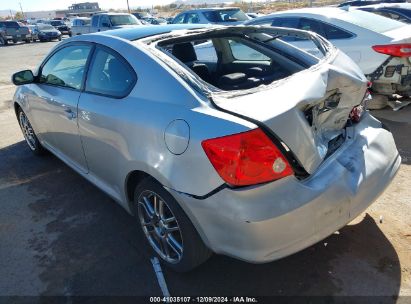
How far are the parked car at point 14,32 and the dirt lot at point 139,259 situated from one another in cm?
2884

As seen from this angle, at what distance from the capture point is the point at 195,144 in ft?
6.76

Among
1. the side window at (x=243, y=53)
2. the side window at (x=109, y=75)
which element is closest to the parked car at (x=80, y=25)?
the side window at (x=243, y=53)

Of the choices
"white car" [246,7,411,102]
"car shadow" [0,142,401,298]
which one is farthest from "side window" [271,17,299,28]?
"car shadow" [0,142,401,298]

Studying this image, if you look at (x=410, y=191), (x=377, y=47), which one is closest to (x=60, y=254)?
(x=410, y=191)

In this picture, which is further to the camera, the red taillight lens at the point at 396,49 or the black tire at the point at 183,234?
the red taillight lens at the point at 396,49

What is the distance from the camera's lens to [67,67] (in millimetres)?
3746

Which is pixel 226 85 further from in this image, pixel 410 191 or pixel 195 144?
pixel 410 191

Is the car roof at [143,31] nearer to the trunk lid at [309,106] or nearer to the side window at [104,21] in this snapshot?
the trunk lid at [309,106]

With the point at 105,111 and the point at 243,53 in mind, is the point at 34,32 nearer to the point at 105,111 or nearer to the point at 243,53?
the point at 243,53

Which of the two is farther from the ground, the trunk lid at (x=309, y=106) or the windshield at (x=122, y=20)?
the trunk lid at (x=309, y=106)

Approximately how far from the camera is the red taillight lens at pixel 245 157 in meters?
1.96

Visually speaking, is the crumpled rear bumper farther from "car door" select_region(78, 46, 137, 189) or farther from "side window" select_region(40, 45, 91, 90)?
"side window" select_region(40, 45, 91, 90)

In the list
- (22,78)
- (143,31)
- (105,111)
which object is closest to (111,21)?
(22,78)

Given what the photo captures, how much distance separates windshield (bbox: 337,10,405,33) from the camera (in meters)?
5.71
